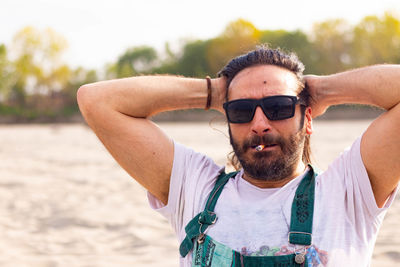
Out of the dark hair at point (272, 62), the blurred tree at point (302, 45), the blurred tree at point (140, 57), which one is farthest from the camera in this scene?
the blurred tree at point (140, 57)

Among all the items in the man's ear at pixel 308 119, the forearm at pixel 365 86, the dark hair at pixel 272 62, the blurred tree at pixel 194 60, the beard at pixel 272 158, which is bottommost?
the beard at pixel 272 158

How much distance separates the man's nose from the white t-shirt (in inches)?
11.3

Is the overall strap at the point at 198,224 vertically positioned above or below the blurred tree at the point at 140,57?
below

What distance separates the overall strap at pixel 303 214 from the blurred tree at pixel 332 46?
5306 cm

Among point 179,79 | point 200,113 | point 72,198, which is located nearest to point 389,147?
point 179,79

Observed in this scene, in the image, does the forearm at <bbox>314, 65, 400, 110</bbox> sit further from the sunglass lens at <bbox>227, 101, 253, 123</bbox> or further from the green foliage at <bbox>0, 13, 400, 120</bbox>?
the green foliage at <bbox>0, 13, 400, 120</bbox>

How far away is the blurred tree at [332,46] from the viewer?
2084 inches

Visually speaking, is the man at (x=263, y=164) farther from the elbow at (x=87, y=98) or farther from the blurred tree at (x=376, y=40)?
the blurred tree at (x=376, y=40)

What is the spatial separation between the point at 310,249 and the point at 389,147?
1.89ft

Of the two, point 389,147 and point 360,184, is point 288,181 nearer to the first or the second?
point 360,184

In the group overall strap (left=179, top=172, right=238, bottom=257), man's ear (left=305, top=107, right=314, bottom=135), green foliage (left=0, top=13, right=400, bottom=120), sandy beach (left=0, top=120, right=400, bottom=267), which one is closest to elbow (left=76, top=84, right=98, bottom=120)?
sandy beach (left=0, top=120, right=400, bottom=267)

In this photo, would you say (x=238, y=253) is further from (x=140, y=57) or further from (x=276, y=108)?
(x=140, y=57)

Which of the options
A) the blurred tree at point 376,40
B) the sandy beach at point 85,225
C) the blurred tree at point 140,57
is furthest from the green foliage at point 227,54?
the sandy beach at point 85,225

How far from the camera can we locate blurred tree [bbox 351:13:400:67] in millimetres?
49656
